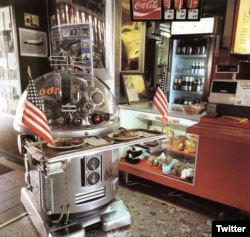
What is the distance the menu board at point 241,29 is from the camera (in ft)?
Answer: 9.81

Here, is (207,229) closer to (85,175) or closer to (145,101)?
(85,175)

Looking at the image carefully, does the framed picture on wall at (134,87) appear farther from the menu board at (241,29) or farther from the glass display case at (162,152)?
the menu board at (241,29)

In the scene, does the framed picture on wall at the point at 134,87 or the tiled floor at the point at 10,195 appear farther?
the framed picture on wall at the point at 134,87

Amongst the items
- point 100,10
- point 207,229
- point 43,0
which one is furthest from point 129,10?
point 207,229

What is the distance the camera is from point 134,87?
356cm

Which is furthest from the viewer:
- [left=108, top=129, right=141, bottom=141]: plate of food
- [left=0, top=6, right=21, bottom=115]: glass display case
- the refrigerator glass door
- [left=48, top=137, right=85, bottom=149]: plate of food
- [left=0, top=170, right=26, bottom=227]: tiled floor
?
the refrigerator glass door

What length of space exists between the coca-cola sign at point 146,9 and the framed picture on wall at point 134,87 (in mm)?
806

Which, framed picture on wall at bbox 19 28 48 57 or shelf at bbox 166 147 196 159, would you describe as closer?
shelf at bbox 166 147 196 159

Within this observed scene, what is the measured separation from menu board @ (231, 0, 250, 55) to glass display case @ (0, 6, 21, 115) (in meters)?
2.92

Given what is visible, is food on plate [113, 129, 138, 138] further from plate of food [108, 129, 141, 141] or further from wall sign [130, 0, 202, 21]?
wall sign [130, 0, 202, 21]

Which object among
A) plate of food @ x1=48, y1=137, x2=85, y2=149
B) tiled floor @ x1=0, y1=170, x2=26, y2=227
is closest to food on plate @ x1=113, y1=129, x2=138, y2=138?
plate of food @ x1=48, y1=137, x2=85, y2=149

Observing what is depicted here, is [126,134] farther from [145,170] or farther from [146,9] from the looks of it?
[146,9]

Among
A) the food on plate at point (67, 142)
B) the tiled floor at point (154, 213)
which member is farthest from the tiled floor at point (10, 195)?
the food on plate at point (67, 142)

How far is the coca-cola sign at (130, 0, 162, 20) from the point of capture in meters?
→ 3.06
